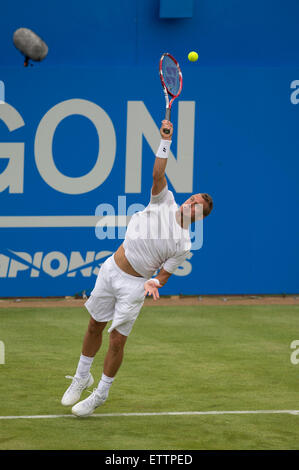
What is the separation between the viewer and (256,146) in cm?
1217

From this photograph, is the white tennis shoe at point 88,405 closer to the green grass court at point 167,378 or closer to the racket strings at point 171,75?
the green grass court at point 167,378

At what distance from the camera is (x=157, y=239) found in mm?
6398

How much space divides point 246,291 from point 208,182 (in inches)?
63.5

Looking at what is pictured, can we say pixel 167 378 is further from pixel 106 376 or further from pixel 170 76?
pixel 170 76

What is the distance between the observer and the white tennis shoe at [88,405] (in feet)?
21.1

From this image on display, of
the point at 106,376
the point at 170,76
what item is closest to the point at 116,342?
the point at 106,376

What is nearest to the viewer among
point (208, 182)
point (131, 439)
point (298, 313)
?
point (131, 439)

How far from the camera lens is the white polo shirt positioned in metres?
6.39

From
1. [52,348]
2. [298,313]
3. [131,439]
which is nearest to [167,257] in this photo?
[131,439]

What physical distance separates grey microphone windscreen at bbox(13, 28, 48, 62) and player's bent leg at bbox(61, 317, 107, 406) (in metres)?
4.53

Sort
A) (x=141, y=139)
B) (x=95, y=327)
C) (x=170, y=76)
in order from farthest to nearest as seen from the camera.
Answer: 1. (x=141, y=139)
2. (x=170, y=76)
3. (x=95, y=327)

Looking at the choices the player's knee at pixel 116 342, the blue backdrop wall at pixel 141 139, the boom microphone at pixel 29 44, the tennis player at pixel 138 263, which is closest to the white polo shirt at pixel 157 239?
the tennis player at pixel 138 263

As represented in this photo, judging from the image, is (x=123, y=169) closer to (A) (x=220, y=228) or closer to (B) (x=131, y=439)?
(A) (x=220, y=228)

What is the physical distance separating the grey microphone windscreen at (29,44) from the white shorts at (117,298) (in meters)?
4.34
